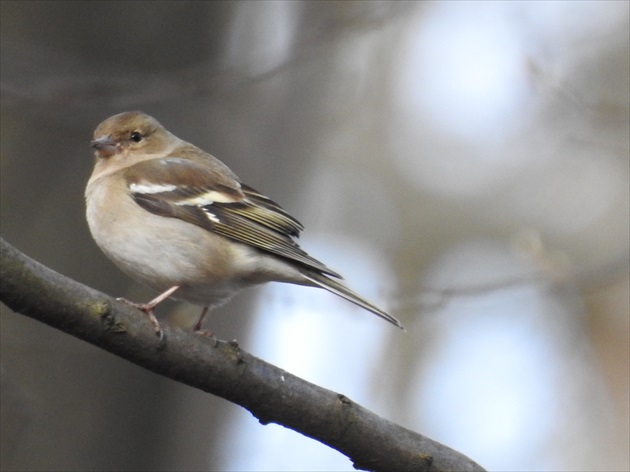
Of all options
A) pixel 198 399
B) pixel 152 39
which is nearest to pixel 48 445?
pixel 198 399

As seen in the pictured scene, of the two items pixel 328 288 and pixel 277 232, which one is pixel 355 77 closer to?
pixel 277 232

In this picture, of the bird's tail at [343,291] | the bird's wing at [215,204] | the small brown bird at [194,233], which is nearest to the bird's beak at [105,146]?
the small brown bird at [194,233]

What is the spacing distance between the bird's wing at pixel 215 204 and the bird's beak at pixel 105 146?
27 centimetres

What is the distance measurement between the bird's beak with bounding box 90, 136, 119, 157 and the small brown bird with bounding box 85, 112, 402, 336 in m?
0.04

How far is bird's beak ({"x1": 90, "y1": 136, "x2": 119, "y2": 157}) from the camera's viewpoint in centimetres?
533

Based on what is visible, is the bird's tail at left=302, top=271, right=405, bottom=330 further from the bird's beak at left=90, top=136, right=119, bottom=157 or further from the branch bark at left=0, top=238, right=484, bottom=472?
the bird's beak at left=90, top=136, right=119, bottom=157

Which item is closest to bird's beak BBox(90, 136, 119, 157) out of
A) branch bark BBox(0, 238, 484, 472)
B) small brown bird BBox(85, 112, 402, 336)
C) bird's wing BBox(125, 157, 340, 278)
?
small brown bird BBox(85, 112, 402, 336)

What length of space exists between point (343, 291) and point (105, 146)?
1.91 m

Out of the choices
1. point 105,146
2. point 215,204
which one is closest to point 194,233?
point 215,204

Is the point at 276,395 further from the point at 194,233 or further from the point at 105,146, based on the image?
the point at 105,146

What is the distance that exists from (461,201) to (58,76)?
1222 cm

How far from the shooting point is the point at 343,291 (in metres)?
4.30

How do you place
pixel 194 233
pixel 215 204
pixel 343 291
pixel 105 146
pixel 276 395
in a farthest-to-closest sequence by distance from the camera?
pixel 105 146
pixel 215 204
pixel 194 233
pixel 343 291
pixel 276 395

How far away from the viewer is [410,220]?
16.4 meters
